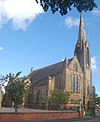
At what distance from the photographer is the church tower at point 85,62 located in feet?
275

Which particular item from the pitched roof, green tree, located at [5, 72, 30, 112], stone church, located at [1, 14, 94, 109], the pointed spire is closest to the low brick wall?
green tree, located at [5, 72, 30, 112]

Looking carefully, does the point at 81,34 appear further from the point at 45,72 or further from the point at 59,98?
the point at 59,98

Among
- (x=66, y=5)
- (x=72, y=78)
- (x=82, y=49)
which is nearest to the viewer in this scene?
(x=66, y=5)

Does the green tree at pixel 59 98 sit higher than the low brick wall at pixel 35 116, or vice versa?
the green tree at pixel 59 98

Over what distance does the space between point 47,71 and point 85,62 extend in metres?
12.9

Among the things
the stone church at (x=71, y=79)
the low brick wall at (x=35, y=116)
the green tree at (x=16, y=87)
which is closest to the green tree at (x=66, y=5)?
the low brick wall at (x=35, y=116)

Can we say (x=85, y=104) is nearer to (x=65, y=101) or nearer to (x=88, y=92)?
(x=88, y=92)

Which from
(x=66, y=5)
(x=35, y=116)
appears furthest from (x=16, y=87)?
(x=66, y=5)

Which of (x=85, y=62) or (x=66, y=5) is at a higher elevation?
(x=85, y=62)

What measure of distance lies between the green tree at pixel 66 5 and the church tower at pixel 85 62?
71742mm

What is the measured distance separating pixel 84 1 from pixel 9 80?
90.2 feet

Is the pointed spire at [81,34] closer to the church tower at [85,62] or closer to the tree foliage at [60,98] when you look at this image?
the church tower at [85,62]

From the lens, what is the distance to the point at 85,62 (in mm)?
86438

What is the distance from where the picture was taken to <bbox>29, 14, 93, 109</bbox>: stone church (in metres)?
77.0
